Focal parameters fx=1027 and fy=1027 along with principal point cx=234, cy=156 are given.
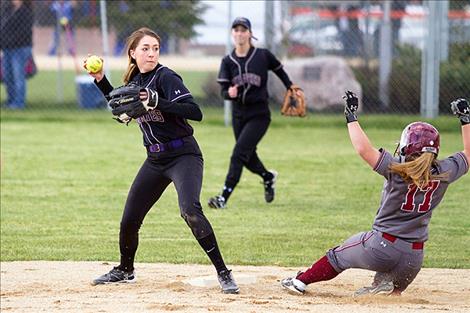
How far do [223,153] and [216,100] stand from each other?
4.30 m

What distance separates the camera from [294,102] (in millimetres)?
11375

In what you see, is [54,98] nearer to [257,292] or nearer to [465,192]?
[465,192]

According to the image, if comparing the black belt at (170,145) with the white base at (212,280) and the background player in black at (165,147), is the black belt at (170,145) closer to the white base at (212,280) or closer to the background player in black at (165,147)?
the background player in black at (165,147)

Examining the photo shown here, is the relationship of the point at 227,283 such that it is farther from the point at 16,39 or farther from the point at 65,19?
the point at 65,19

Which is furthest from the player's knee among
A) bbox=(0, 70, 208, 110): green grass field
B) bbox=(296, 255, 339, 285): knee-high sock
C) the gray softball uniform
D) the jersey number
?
bbox=(0, 70, 208, 110): green grass field

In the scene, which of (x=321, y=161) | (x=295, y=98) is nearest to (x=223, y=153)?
(x=321, y=161)

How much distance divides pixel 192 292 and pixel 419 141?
6.05 ft

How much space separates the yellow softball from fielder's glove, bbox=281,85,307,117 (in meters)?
4.27

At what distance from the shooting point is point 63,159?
1442 cm

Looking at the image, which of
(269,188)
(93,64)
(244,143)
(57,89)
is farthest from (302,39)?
(93,64)

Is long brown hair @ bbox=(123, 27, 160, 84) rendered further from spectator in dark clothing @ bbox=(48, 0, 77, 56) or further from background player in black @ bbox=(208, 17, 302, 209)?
spectator in dark clothing @ bbox=(48, 0, 77, 56)

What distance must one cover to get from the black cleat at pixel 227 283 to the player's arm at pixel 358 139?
126 cm

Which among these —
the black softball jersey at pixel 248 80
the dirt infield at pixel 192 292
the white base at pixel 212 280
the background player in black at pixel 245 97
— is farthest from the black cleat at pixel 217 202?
the white base at pixel 212 280

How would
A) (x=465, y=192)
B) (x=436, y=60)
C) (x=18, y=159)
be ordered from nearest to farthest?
(x=465, y=192)
(x=18, y=159)
(x=436, y=60)
